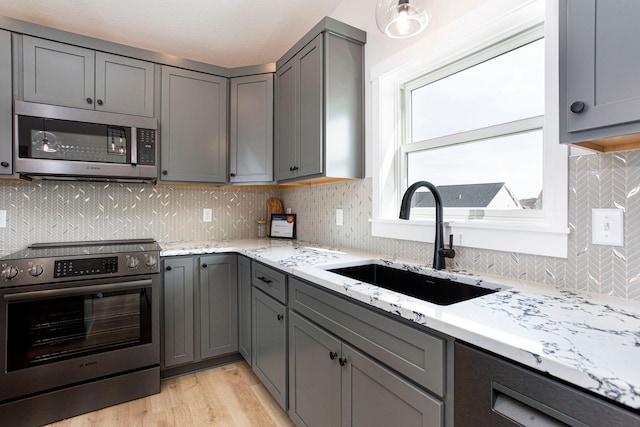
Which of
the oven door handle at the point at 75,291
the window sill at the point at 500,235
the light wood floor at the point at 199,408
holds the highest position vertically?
the window sill at the point at 500,235

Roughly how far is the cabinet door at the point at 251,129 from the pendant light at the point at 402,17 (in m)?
1.46

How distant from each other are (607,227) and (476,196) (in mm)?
623

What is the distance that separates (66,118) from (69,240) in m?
0.91

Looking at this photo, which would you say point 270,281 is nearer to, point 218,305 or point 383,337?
point 218,305

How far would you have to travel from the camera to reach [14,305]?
5.70 ft

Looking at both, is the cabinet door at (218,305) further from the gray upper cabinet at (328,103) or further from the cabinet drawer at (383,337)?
the cabinet drawer at (383,337)

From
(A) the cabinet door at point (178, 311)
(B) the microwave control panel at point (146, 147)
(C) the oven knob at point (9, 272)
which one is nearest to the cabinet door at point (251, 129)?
(B) the microwave control panel at point (146, 147)

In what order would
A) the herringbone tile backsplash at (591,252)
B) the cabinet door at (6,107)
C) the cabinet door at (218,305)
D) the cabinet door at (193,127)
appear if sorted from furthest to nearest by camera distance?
the cabinet door at (193,127) < the cabinet door at (218,305) < the cabinet door at (6,107) < the herringbone tile backsplash at (591,252)

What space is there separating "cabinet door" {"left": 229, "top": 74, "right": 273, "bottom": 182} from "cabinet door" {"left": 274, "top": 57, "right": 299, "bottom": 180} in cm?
9

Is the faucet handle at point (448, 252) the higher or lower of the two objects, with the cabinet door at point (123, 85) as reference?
lower

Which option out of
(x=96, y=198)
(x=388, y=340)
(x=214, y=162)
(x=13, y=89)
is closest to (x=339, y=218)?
(x=214, y=162)

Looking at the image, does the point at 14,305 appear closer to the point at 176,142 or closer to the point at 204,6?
the point at 176,142

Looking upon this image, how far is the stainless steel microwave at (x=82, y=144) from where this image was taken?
6.47 ft

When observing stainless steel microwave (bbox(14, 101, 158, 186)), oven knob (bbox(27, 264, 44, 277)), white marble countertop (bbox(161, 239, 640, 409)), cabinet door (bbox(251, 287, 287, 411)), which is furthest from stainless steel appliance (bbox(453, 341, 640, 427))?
stainless steel microwave (bbox(14, 101, 158, 186))
